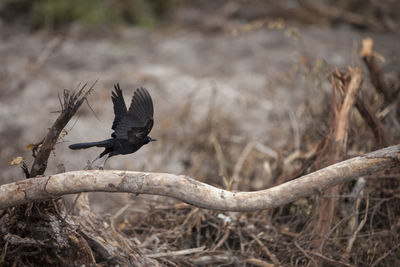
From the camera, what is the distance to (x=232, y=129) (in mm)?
5922

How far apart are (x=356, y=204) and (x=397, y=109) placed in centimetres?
159

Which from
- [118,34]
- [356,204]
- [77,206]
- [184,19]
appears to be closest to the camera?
[77,206]

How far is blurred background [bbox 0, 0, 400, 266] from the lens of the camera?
208 inches

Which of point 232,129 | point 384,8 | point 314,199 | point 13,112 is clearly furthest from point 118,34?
point 314,199

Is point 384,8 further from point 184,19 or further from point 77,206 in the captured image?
point 77,206

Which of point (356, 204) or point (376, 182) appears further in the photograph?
point (376, 182)

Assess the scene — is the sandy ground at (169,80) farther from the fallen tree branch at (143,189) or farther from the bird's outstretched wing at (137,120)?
the bird's outstretched wing at (137,120)

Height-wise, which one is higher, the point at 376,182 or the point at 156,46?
the point at 156,46

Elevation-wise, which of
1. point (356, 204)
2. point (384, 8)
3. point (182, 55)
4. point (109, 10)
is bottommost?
point (356, 204)

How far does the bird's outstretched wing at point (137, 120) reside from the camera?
2.17m

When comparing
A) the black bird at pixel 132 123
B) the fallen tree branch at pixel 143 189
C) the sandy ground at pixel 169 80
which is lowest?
the fallen tree branch at pixel 143 189

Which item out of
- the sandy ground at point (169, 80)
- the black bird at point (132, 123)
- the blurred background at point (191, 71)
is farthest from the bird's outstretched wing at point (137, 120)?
the sandy ground at point (169, 80)

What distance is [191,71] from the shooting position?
708 centimetres

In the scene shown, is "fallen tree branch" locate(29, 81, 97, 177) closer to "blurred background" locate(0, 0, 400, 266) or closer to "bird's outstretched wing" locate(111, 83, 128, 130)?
"bird's outstretched wing" locate(111, 83, 128, 130)
